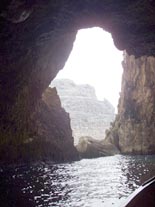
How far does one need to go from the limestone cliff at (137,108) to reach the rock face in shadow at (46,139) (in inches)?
750

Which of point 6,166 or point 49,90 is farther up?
point 49,90

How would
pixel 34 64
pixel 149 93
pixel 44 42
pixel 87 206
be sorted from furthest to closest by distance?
pixel 149 93 → pixel 34 64 → pixel 44 42 → pixel 87 206

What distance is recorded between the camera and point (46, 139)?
49062mm

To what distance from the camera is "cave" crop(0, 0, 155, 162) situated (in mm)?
22341

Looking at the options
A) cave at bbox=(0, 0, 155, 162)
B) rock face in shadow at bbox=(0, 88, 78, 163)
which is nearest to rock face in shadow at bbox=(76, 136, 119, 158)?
rock face in shadow at bbox=(0, 88, 78, 163)

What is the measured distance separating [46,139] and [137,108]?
29.9 meters

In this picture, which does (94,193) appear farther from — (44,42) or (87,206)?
(44,42)

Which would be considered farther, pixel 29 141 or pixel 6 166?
pixel 29 141

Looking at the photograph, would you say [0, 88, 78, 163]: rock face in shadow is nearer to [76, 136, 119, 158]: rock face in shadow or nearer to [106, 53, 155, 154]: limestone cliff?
[76, 136, 119, 158]: rock face in shadow

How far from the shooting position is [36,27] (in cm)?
2489

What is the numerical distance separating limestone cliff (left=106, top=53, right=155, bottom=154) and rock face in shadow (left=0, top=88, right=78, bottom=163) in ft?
62.5

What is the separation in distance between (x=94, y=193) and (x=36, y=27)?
14.5 m

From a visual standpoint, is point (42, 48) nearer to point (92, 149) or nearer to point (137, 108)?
point (92, 149)

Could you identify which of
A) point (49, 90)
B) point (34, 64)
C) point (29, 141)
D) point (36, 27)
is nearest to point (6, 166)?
point (29, 141)
